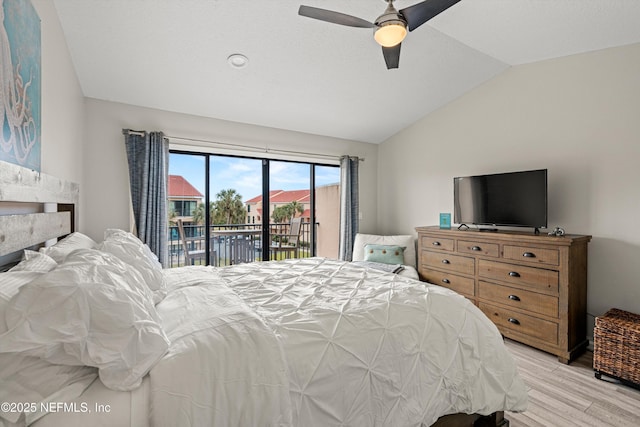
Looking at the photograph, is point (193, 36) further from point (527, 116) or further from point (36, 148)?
point (527, 116)

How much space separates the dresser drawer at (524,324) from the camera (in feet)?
8.32

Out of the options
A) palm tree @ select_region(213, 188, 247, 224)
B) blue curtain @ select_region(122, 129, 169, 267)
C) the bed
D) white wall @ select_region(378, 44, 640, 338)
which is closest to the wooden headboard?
the bed

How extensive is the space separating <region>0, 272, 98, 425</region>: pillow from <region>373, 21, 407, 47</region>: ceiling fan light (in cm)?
217

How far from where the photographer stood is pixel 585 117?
2738 millimetres

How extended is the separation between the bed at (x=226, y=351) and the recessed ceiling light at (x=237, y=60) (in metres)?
1.87

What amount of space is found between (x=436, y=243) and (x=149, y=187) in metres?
3.41

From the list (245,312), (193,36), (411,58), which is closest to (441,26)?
(411,58)

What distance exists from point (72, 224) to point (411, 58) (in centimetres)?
338

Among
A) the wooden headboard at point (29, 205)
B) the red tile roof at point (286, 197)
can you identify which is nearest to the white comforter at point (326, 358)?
the wooden headboard at point (29, 205)

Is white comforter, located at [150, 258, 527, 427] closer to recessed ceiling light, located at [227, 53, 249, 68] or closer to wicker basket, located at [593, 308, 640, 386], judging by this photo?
wicker basket, located at [593, 308, 640, 386]

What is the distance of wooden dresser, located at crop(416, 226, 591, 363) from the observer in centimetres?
247

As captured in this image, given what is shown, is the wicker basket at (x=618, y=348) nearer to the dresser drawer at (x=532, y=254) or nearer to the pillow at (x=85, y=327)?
the dresser drawer at (x=532, y=254)

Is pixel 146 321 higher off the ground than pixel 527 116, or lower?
lower

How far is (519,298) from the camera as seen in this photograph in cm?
274
